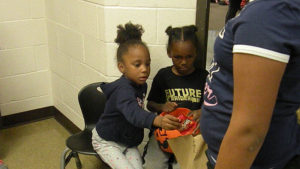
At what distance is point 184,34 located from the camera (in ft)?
5.75

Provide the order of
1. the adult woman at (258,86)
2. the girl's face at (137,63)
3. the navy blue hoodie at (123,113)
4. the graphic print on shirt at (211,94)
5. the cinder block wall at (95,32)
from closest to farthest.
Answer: the adult woman at (258,86), the graphic print on shirt at (211,94), the navy blue hoodie at (123,113), the girl's face at (137,63), the cinder block wall at (95,32)

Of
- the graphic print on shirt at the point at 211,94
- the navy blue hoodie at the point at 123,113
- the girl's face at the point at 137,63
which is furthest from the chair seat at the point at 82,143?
the graphic print on shirt at the point at 211,94

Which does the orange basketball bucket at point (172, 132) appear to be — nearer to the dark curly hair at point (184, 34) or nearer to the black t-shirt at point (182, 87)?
the black t-shirt at point (182, 87)

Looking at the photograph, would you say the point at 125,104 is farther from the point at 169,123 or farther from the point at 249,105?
the point at 249,105

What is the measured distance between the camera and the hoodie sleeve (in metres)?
1.51

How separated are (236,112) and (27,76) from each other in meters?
2.45

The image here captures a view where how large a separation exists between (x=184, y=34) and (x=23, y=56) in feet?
5.31

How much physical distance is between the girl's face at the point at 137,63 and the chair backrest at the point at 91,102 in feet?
1.28

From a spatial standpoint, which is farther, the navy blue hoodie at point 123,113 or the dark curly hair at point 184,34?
the dark curly hair at point 184,34

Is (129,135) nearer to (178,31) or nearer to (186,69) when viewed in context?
(186,69)

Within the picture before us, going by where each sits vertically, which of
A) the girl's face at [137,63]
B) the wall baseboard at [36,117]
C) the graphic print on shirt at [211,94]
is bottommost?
the wall baseboard at [36,117]

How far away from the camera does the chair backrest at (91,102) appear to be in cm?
200

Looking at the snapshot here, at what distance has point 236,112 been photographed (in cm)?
76

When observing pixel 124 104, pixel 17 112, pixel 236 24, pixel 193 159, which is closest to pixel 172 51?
pixel 124 104
